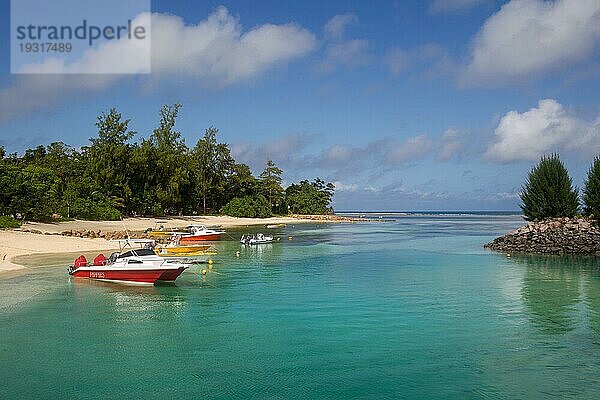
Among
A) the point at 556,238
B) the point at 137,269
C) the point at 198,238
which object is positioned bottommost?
the point at 137,269

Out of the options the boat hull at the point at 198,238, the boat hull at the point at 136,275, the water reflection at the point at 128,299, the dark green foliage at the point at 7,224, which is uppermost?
the dark green foliage at the point at 7,224

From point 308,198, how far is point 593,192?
321 ft

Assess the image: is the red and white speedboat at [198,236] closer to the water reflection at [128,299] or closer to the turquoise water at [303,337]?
the turquoise water at [303,337]

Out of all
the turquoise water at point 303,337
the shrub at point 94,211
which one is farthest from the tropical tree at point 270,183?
the turquoise water at point 303,337

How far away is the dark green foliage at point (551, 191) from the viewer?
46.8m

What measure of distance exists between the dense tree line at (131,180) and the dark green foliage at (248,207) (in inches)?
7.5

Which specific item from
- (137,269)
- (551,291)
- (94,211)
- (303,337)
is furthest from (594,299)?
(94,211)

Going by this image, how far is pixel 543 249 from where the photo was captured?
141 ft

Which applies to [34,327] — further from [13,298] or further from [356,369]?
[356,369]

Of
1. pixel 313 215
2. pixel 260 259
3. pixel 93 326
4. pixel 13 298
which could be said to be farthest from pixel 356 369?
pixel 313 215

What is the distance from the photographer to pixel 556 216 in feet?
156

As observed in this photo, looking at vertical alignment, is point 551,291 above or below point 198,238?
below

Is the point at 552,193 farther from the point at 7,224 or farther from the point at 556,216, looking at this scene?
the point at 7,224

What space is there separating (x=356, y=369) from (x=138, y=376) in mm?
5184
